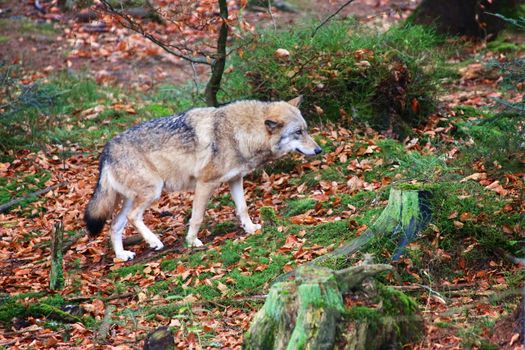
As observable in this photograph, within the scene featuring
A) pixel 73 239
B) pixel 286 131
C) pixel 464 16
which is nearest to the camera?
pixel 286 131

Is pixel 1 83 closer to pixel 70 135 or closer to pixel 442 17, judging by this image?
pixel 70 135

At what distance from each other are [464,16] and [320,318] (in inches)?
497

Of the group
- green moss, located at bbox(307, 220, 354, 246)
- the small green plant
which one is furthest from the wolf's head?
the small green plant

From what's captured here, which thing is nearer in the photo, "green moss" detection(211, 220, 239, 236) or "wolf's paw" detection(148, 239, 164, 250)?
"wolf's paw" detection(148, 239, 164, 250)

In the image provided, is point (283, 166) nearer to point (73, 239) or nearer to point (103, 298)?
point (73, 239)

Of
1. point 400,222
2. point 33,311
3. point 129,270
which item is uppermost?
point 400,222

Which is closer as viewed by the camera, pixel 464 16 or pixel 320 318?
pixel 320 318

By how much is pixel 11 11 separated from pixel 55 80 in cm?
699

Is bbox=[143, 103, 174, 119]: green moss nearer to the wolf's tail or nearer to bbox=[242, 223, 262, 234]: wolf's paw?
the wolf's tail

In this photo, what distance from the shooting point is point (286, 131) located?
955 centimetres

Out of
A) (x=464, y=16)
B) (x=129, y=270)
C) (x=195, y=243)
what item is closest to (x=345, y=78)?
(x=195, y=243)

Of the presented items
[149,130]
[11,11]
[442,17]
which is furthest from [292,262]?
[11,11]

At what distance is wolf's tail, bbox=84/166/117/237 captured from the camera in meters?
9.25

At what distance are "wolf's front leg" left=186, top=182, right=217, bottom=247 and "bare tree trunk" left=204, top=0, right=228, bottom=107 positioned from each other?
2.65 m
